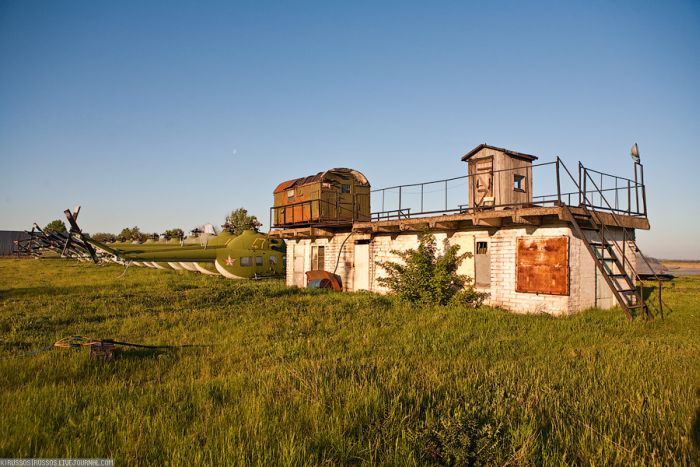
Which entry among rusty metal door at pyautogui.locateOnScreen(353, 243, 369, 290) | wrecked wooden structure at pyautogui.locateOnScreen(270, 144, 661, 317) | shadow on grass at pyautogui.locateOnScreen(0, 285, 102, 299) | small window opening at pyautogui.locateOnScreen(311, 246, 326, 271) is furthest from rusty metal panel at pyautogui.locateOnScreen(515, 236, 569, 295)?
shadow on grass at pyautogui.locateOnScreen(0, 285, 102, 299)

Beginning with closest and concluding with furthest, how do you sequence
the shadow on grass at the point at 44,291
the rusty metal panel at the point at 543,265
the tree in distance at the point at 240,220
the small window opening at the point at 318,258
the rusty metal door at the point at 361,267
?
1. the rusty metal panel at the point at 543,265
2. the shadow on grass at the point at 44,291
3. the rusty metal door at the point at 361,267
4. the small window opening at the point at 318,258
5. the tree in distance at the point at 240,220

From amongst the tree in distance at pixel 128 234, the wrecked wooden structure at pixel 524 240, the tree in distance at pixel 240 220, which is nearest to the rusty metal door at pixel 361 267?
the wrecked wooden structure at pixel 524 240

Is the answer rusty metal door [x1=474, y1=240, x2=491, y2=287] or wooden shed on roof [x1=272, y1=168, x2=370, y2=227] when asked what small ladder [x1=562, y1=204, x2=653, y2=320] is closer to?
rusty metal door [x1=474, y1=240, x2=491, y2=287]

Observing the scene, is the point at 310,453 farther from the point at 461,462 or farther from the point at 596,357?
the point at 596,357

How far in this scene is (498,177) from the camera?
16406 mm

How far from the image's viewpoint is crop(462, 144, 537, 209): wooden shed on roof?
16359 mm

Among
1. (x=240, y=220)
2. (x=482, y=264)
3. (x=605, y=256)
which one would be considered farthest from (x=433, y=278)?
(x=240, y=220)

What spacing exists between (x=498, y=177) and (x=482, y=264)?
356 cm

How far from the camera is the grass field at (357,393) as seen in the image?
4.02 m

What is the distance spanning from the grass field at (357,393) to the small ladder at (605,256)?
4.23 feet

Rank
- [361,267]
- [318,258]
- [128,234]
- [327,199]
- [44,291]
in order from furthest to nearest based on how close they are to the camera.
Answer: [128,234]
[318,258]
[327,199]
[361,267]
[44,291]

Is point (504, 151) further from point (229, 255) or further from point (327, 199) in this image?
point (229, 255)

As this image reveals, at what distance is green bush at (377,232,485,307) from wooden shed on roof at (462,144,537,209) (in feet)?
7.79

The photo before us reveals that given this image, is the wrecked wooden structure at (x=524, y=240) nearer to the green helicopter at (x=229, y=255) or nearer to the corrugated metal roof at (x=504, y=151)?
the corrugated metal roof at (x=504, y=151)
